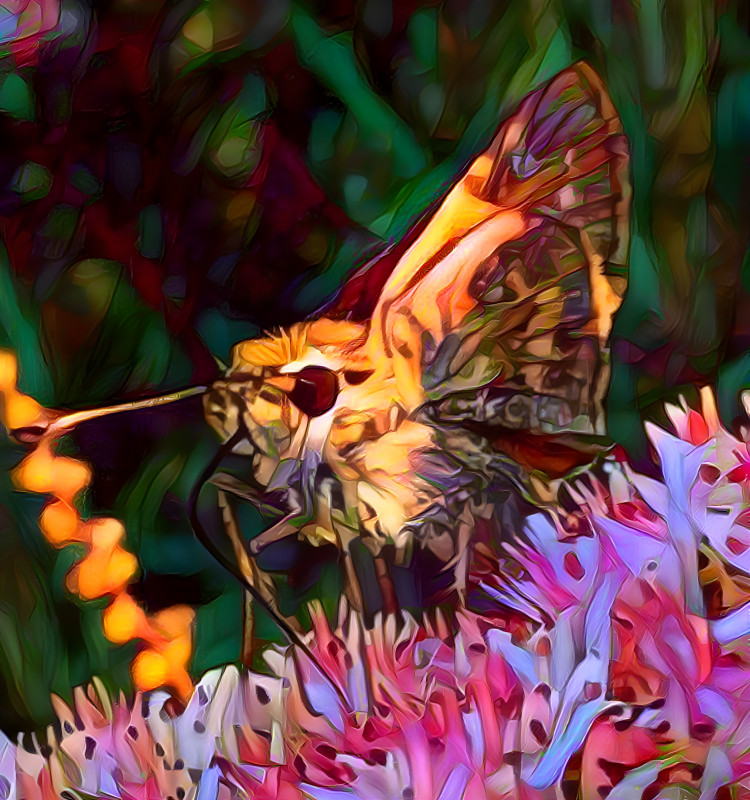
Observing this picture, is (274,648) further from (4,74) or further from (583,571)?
(4,74)

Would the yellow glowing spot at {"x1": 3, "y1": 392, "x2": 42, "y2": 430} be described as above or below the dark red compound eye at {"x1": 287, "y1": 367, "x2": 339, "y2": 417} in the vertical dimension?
above

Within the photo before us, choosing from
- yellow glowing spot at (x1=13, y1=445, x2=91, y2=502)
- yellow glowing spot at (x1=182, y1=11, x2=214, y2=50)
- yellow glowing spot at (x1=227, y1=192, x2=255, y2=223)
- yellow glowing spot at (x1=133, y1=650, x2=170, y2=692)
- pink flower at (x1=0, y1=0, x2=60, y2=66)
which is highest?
pink flower at (x1=0, y1=0, x2=60, y2=66)

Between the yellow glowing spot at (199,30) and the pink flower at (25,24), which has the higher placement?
the pink flower at (25,24)

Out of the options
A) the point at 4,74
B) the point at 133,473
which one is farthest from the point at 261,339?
the point at 4,74

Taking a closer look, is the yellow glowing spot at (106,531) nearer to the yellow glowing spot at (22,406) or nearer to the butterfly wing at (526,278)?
the yellow glowing spot at (22,406)

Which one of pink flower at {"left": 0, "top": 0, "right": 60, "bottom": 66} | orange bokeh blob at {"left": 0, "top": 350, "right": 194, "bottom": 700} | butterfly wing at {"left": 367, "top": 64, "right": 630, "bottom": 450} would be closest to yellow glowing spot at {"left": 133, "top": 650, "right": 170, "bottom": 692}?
orange bokeh blob at {"left": 0, "top": 350, "right": 194, "bottom": 700}

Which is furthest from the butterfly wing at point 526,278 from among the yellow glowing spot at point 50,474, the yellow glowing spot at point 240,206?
the yellow glowing spot at point 50,474

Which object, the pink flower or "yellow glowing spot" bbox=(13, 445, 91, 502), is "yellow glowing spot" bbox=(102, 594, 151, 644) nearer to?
"yellow glowing spot" bbox=(13, 445, 91, 502)
